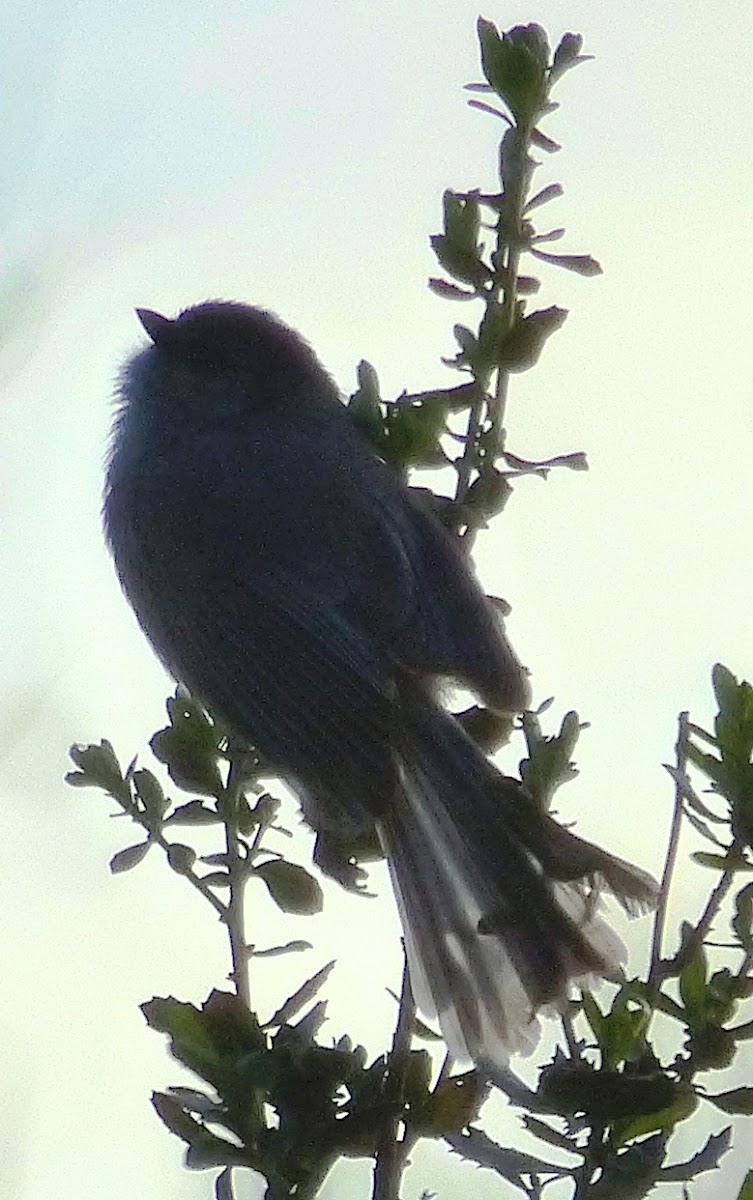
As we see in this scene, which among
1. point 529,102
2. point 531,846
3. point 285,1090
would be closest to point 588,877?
point 531,846

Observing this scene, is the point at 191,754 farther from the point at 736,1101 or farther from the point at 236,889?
the point at 736,1101

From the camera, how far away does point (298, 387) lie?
211 cm

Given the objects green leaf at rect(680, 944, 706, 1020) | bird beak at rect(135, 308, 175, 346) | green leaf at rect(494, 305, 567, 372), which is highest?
bird beak at rect(135, 308, 175, 346)

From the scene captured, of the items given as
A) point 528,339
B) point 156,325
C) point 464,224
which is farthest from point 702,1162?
point 156,325

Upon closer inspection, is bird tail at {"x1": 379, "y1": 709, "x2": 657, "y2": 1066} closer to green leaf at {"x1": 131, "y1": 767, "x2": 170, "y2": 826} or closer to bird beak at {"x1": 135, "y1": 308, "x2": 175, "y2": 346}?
green leaf at {"x1": 131, "y1": 767, "x2": 170, "y2": 826}

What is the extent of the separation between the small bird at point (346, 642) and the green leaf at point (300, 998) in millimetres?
118

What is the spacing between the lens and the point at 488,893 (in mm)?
1445

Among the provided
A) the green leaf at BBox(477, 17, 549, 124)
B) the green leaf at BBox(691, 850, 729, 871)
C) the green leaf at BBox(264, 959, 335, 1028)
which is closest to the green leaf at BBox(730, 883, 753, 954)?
the green leaf at BBox(691, 850, 729, 871)

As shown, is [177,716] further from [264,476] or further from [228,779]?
[264,476]

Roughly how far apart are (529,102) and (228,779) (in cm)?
60

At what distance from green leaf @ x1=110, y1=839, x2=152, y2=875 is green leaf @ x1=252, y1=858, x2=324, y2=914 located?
11cm

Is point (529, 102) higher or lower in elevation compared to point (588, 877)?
higher

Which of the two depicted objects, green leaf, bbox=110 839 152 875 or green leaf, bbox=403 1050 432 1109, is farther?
green leaf, bbox=110 839 152 875

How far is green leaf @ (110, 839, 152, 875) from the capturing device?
121 centimetres
